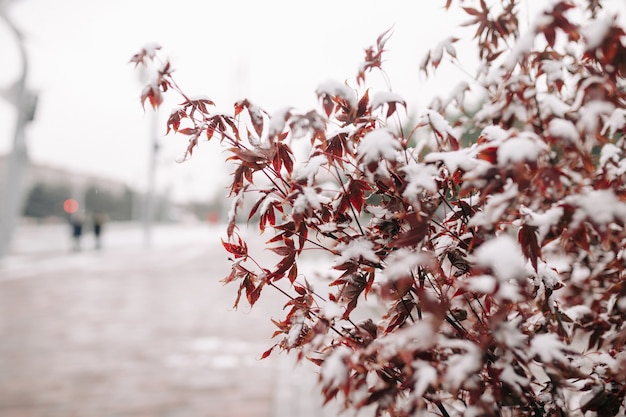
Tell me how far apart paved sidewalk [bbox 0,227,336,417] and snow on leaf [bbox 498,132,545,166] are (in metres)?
0.69

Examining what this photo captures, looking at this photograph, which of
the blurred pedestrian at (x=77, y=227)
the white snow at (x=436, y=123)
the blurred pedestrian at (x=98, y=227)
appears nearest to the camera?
the white snow at (x=436, y=123)

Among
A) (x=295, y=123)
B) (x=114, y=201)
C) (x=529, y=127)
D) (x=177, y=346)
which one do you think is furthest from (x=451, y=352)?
(x=114, y=201)

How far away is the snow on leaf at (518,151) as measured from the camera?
2.67 feet

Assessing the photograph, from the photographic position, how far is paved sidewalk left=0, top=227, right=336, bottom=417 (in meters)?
3.66

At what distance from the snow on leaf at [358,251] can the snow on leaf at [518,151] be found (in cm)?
42

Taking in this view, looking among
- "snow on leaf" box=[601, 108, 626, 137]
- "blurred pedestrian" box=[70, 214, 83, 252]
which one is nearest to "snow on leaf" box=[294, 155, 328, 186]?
"snow on leaf" box=[601, 108, 626, 137]

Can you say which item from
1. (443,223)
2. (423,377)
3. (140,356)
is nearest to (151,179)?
(140,356)

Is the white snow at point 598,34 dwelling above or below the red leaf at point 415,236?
above

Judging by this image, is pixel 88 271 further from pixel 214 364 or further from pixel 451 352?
pixel 451 352

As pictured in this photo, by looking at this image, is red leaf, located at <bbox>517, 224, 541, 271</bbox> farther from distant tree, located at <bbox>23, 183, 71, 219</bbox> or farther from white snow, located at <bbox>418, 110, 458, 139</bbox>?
distant tree, located at <bbox>23, 183, 71, 219</bbox>

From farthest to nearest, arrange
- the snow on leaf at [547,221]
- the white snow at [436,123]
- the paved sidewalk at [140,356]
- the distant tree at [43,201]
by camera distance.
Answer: the distant tree at [43,201], the paved sidewalk at [140,356], the white snow at [436,123], the snow on leaf at [547,221]

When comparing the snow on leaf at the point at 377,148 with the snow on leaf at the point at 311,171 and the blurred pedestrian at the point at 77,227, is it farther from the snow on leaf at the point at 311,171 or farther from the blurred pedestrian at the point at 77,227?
the blurred pedestrian at the point at 77,227

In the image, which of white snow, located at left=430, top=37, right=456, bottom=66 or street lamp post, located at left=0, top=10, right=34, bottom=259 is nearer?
white snow, located at left=430, top=37, right=456, bottom=66

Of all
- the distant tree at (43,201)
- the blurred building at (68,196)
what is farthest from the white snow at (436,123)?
the distant tree at (43,201)
